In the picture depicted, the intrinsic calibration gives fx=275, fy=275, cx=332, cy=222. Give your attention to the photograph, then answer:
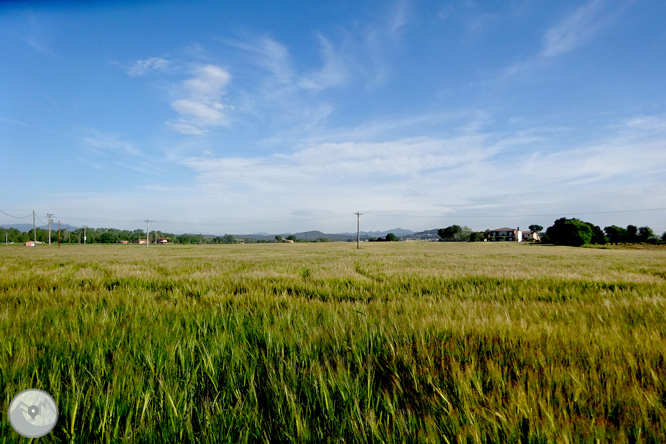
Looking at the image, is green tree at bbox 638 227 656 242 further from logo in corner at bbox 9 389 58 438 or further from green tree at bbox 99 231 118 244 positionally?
green tree at bbox 99 231 118 244

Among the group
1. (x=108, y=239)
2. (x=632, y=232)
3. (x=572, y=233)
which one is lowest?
(x=108, y=239)

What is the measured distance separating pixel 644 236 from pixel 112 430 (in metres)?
123

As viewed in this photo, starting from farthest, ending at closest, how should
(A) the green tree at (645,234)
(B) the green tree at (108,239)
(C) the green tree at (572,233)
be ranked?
(B) the green tree at (108,239) → (C) the green tree at (572,233) → (A) the green tree at (645,234)

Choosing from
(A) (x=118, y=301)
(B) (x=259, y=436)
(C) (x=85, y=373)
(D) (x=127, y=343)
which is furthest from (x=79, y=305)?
(B) (x=259, y=436)

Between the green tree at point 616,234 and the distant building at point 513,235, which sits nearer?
the green tree at point 616,234

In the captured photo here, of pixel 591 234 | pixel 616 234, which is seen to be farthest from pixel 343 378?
pixel 616 234

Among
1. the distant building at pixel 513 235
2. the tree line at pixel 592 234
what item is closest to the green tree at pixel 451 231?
the distant building at pixel 513 235

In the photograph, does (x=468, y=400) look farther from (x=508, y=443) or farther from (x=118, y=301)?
(x=118, y=301)

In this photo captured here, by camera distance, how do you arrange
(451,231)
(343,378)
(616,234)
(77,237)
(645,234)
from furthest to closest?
1. (451,231)
2. (77,237)
3. (616,234)
4. (645,234)
5. (343,378)

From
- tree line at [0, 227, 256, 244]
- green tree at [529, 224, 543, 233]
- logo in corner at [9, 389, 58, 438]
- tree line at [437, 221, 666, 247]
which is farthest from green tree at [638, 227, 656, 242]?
tree line at [0, 227, 256, 244]

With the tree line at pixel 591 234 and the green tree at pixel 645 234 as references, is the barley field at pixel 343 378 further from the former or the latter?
the green tree at pixel 645 234

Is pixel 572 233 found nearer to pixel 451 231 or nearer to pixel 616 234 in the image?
pixel 616 234

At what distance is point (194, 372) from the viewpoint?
1.81 metres

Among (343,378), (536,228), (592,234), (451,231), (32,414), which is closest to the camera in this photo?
(32,414)
